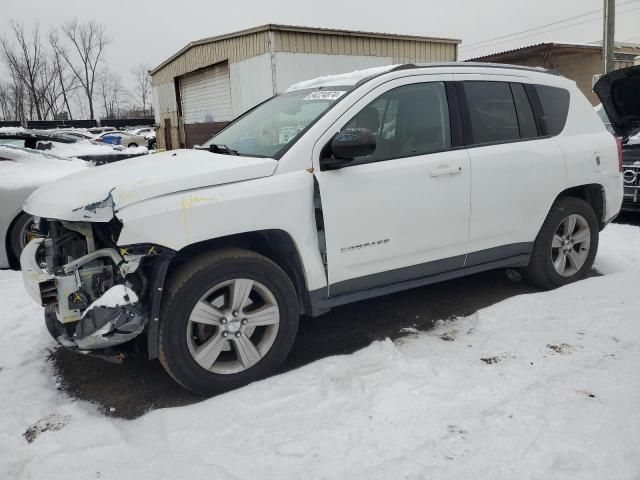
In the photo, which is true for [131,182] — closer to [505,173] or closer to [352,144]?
[352,144]

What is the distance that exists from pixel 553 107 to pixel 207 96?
1633cm

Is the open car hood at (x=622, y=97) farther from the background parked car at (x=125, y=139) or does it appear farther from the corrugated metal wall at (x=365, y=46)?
the background parked car at (x=125, y=139)

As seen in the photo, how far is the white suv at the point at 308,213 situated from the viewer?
2793 millimetres

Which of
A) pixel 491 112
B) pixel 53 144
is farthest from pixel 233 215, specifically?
pixel 53 144

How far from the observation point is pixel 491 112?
158 inches

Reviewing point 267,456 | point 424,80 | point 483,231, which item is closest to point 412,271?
point 483,231

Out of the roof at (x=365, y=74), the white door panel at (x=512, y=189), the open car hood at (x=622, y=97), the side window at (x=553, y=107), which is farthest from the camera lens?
the open car hood at (x=622, y=97)

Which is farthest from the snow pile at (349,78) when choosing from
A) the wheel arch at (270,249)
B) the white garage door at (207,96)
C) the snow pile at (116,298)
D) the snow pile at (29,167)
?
the white garage door at (207,96)

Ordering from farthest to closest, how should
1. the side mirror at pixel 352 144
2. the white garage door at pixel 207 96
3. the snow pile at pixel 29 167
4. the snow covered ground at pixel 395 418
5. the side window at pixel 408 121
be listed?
the white garage door at pixel 207 96, the snow pile at pixel 29 167, the side window at pixel 408 121, the side mirror at pixel 352 144, the snow covered ground at pixel 395 418

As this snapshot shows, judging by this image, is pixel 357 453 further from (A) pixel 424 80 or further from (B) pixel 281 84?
(B) pixel 281 84

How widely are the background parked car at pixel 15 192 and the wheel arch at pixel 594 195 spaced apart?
5080 millimetres

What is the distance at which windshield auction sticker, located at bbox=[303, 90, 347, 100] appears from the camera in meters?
3.53

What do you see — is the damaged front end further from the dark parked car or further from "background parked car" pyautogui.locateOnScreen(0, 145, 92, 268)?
the dark parked car

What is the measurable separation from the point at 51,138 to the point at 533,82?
6.39m
